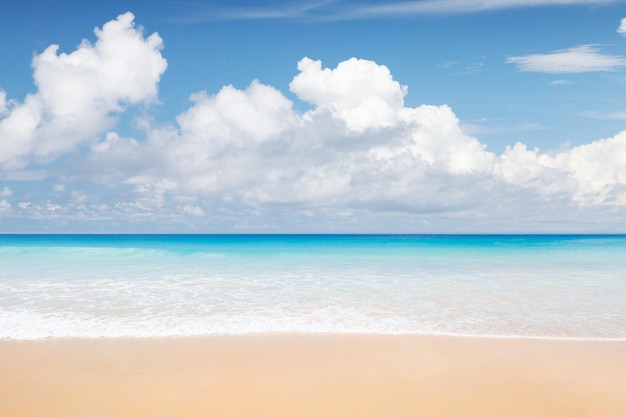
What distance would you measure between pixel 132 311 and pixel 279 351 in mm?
4984

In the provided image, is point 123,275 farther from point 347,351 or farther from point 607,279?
point 607,279

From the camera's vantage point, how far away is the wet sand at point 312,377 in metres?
5.62

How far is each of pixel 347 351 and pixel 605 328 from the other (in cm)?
572

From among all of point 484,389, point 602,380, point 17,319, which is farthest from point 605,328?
point 17,319

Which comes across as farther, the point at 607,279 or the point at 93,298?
the point at 607,279

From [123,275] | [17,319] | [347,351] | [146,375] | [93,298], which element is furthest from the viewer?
[123,275]

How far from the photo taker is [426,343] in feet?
27.8

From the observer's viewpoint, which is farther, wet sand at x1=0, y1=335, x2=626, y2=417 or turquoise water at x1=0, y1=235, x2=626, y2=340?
turquoise water at x1=0, y1=235, x2=626, y2=340

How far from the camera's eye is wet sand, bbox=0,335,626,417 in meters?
5.62

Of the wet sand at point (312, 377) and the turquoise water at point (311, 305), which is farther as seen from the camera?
the turquoise water at point (311, 305)

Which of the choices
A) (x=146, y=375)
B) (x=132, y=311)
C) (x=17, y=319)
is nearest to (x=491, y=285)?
(x=132, y=311)

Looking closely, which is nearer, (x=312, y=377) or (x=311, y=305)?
(x=312, y=377)

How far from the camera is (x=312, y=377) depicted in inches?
261

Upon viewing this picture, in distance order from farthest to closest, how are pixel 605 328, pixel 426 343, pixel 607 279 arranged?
pixel 607 279 → pixel 605 328 → pixel 426 343
